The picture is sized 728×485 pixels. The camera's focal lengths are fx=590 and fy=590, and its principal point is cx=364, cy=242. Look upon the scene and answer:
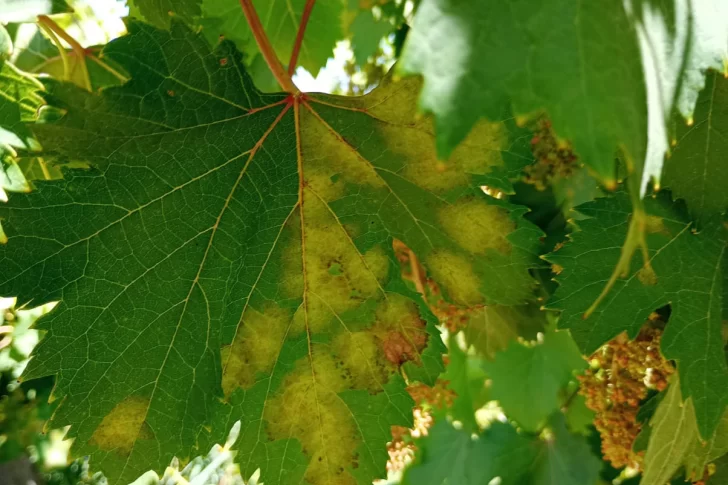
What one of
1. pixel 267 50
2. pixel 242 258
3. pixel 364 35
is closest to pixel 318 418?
pixel 242 258

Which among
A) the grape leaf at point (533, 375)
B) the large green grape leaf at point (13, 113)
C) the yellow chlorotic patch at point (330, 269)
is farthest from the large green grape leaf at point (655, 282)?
the large green grape leaf at point (13, 113)

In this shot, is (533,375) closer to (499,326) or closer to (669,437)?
(499,326)

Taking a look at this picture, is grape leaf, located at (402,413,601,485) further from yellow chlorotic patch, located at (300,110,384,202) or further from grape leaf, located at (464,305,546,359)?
yellow chlorotic patch, located at (300,110,384,202)

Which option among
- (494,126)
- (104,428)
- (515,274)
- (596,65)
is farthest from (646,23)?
(104,428)

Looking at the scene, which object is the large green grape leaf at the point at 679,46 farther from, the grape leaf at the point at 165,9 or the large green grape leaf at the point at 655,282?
the grape leaf at the point at 165,9

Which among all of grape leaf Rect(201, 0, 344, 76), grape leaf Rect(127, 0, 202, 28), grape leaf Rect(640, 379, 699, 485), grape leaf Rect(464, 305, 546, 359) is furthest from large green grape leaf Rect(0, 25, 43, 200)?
grape leaf Rect(640, 379, 699, 485)
